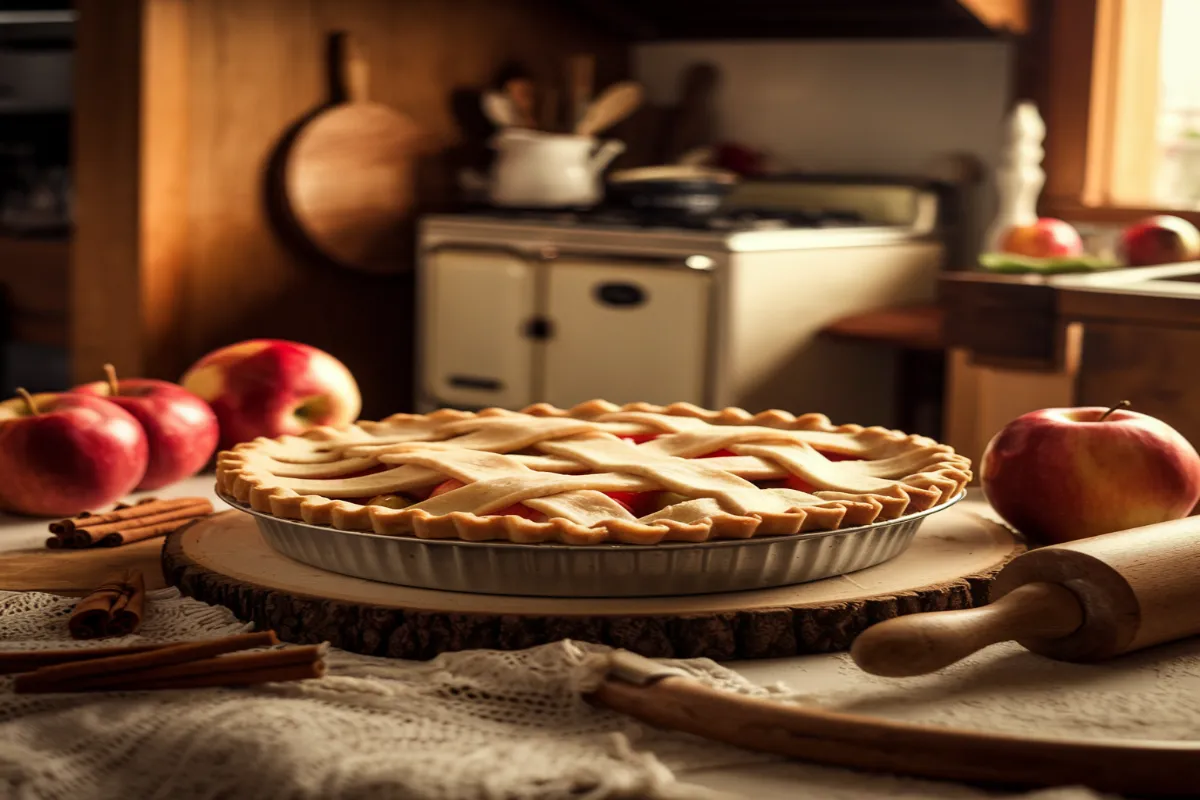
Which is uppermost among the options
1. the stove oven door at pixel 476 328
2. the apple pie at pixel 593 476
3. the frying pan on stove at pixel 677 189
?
the frying pan on stove at pixel 677 189

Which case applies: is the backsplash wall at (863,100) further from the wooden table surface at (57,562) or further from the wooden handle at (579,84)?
the wooden table surface at (57,562)

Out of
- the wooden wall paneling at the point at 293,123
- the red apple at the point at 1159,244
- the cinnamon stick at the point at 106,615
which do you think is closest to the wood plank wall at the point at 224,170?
A: the wooden wall paneling at the point at 293,123

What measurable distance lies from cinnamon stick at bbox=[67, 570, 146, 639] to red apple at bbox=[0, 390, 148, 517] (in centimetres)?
24

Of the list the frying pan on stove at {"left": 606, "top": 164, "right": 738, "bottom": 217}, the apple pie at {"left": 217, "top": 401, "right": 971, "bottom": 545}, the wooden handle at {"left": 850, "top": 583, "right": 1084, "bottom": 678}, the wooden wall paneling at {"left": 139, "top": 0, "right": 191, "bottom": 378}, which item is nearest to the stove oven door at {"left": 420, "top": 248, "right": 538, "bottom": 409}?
the frying pan on stove at {"left": 606, "top": 164, "right": 738, "bottom": 217}

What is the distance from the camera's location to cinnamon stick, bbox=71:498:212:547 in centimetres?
102

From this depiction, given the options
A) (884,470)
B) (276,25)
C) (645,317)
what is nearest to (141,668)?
(884,470)

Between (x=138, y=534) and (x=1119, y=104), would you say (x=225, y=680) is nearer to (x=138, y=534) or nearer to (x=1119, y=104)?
(x=138, y=534)

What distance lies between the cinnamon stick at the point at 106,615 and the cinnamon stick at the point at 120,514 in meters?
0.18

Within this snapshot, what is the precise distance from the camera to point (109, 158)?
278cm

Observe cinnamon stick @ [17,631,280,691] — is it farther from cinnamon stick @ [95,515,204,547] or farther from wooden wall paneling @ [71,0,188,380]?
wooden wall paneling @ [71,0,188,380]

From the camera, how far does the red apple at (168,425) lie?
1162 millimetres

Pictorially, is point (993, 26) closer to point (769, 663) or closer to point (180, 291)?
point (180, 291)

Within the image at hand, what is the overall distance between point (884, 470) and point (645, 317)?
5.62 feet

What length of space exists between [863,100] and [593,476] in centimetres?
257
